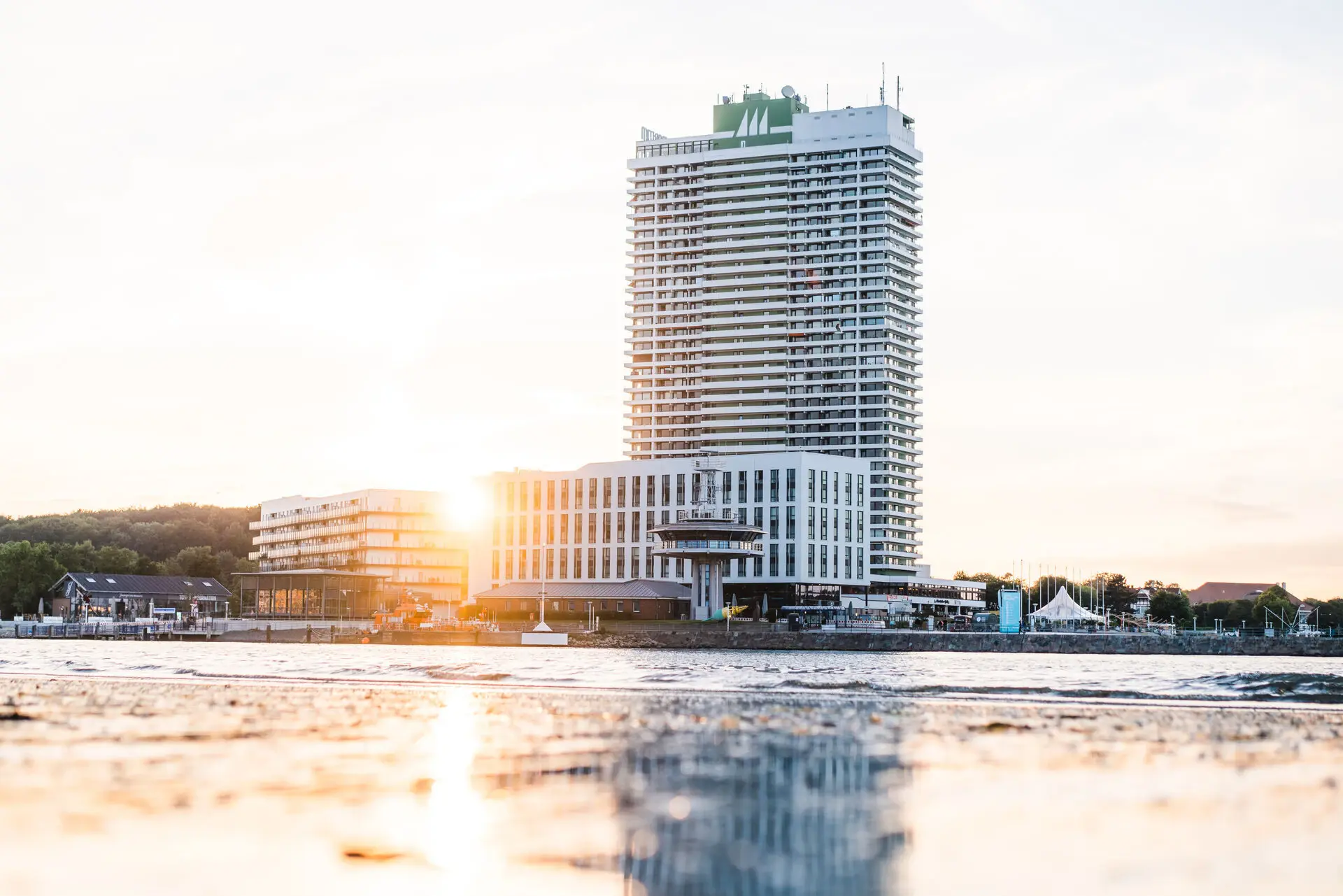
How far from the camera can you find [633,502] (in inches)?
7244

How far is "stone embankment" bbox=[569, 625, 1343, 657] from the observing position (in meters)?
130

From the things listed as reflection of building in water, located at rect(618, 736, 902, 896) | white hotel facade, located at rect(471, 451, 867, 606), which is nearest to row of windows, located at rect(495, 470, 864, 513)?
white hotel facade, located at rect(471, 451, 867, 606)

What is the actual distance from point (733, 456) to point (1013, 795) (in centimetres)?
16461

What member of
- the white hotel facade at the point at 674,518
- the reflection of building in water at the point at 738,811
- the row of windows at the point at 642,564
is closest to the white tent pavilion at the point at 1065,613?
the row of windows at the point at 642,564

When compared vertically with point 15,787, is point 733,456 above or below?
above

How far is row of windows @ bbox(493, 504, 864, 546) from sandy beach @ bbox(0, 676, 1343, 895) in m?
147

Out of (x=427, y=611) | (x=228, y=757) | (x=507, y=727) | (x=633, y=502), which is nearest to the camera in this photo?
(x=228, y=757)

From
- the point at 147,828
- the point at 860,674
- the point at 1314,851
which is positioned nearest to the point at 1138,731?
the point at 1314,851

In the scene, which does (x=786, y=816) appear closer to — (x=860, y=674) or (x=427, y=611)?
(x=860, y=674)

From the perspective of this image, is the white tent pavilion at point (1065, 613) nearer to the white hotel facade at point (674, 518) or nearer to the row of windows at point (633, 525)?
the white hotel facade at point (674, 518)

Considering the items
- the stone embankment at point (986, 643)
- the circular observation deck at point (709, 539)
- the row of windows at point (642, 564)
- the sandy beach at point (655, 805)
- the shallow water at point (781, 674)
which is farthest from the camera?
the row of windows at point (642, 564)

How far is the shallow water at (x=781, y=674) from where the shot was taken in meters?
46.2

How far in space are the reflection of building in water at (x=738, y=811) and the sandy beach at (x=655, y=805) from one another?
58mm

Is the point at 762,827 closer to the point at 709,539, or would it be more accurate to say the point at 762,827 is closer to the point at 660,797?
the point at 660,797
